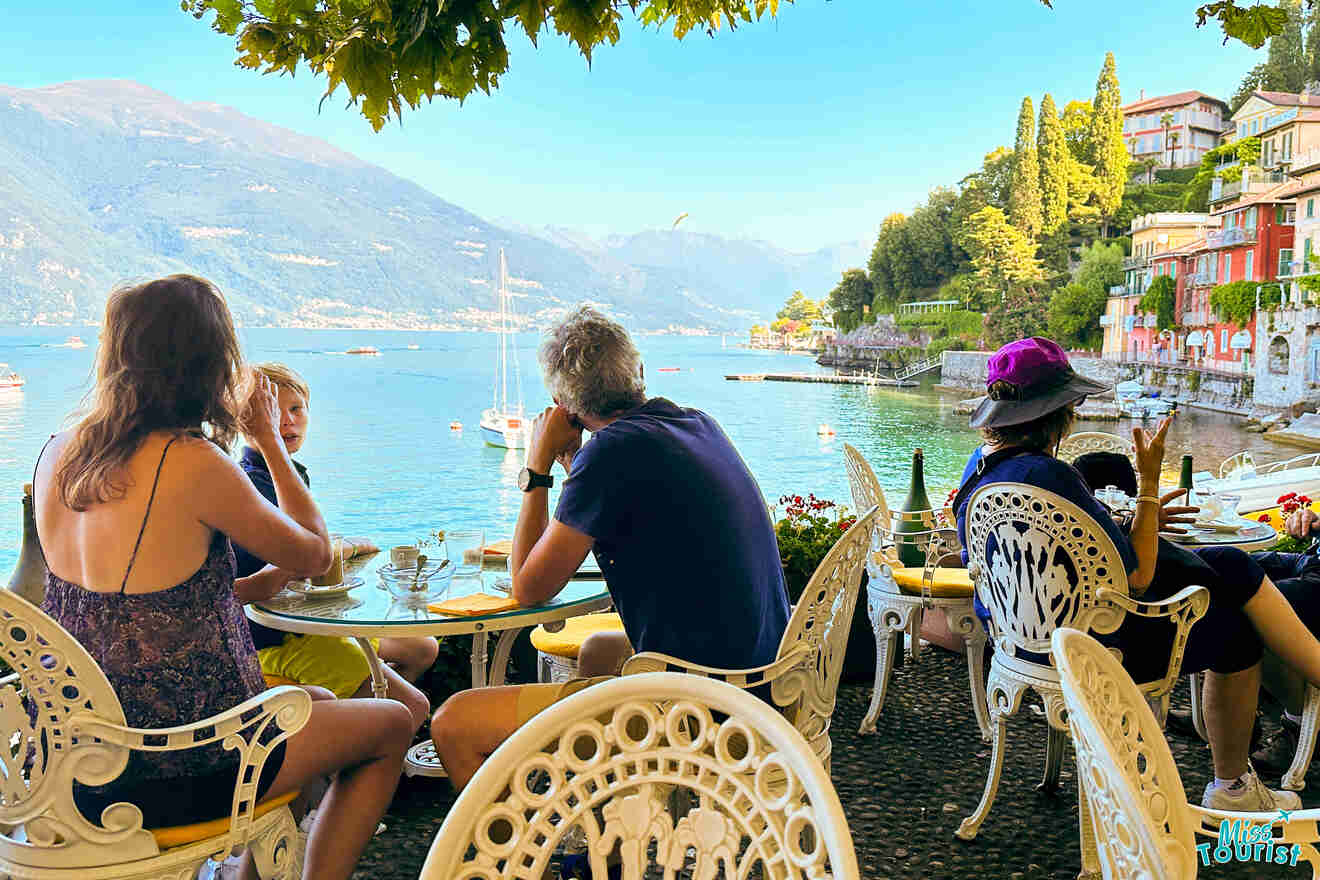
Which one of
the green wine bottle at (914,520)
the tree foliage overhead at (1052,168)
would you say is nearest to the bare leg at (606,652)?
the green wine bottle at (914,520)

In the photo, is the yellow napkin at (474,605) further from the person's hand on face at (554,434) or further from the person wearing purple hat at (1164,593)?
the person wearing purple hat at (1164,593)

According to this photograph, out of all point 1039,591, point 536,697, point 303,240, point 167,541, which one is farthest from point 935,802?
point 303,240

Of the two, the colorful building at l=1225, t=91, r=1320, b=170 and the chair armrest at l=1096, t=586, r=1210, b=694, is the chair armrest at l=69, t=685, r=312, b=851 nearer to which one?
the chair armrest at l=1096, t=586, r=1210, b=694

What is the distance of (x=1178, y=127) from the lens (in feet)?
70.9

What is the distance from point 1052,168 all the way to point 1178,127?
307cm

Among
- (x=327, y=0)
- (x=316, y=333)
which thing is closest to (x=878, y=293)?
(x=327, y=0)

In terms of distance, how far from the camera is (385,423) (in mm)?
49000

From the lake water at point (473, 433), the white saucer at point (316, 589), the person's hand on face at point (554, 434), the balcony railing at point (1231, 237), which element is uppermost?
the balcony railing at point (1231, 237)

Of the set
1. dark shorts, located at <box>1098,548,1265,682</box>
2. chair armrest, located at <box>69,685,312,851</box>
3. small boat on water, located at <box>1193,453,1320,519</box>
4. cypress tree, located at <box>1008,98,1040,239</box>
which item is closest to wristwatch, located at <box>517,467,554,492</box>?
chair armrest, located at <box>69,685,312,851</box>

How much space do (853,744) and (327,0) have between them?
2263mm

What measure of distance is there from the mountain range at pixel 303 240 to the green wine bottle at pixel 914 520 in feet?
196

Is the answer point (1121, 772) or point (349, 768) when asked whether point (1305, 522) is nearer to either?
point (1121, 772)

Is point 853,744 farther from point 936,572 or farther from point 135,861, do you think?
point 135,861

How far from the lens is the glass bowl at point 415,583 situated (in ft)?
6.19
